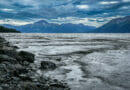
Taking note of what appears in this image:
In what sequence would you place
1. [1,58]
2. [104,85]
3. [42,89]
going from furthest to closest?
[1,58] → [104,85] → [42,89]

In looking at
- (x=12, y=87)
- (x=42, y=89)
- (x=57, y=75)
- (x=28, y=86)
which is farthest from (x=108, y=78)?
(x=12, y=87)

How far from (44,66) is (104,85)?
24.5 ft

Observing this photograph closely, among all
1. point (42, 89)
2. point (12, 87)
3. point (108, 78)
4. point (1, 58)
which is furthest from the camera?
point (1, 58)

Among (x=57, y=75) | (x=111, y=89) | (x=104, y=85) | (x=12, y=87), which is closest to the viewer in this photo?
(x=12, y=87)

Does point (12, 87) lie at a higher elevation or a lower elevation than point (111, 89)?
higher

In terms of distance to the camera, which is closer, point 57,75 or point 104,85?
point 104,85

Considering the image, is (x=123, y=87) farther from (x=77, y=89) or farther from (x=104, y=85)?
(x=77, y=89)

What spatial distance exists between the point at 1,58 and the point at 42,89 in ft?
25.0

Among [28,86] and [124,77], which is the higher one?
[28,86]

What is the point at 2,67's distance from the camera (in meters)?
11.7

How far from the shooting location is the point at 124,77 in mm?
11727

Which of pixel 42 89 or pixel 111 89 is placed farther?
pixel 111 89

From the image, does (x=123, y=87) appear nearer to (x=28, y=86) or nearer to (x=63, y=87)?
(x=63, y=87)

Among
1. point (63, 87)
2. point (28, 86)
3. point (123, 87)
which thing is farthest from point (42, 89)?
point (123, 87)
